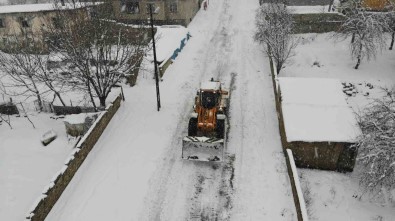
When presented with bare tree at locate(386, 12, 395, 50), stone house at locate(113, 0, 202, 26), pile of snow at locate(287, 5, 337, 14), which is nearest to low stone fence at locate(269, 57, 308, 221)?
bare tree at locate(386, 12, 395, 50)

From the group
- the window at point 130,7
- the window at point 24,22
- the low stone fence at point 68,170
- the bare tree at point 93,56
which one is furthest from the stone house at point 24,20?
the low stone fence at point 68,170

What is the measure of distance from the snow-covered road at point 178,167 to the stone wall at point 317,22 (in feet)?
31.9

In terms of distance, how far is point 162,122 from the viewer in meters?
20.3

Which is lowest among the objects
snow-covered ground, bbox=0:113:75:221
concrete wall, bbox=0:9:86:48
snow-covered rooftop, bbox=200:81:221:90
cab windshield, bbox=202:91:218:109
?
snow-covered ground, bbox=0:113:75:221

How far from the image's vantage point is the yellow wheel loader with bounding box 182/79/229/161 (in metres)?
16.3

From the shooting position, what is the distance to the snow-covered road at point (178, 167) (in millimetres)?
14555

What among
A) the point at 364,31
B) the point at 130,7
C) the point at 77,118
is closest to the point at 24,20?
the point at 130,7

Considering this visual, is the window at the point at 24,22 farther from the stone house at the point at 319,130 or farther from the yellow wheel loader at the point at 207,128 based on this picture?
the stone house at the point at 319,130

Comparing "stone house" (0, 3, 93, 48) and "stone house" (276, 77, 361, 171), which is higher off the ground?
"stone house" (0, 3, 93, 48)

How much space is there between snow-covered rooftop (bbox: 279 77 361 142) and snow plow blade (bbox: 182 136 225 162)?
3.22 meters

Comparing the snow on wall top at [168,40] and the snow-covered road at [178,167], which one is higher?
the snow on wall top at [168,40]

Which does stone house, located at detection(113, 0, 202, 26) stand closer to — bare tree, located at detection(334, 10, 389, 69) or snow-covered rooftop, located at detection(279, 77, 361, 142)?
bare tree, located at detection(334, 10, 389, 69)

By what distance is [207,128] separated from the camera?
17.3m

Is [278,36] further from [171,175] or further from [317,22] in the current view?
[171,175]
